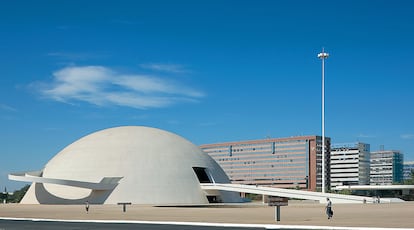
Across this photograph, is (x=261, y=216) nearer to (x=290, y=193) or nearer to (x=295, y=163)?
(x=290, y=193)

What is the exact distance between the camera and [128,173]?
2451 inches

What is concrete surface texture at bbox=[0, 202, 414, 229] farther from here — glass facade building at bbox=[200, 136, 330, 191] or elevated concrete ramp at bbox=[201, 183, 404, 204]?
glass facade building at bbox=[200, 136, 330, 191]

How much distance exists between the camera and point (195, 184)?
209ft

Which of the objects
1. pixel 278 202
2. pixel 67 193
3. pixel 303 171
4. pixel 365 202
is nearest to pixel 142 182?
pixel 67 193

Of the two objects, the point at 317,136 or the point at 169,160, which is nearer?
the point at 169,160

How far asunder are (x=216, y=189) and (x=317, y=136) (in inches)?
5187

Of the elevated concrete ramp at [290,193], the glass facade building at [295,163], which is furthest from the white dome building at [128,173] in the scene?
the glass facade building at [295,163]

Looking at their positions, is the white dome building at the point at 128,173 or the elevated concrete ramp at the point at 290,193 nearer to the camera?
the white dome building at the point at 128,173

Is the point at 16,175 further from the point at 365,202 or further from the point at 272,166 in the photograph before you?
the point at 272,166

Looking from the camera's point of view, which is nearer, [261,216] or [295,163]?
[261,216]

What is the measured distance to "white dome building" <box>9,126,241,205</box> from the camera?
198 feet

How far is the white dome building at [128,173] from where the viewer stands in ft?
198

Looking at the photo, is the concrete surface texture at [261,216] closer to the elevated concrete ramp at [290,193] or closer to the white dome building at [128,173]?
the white dome building at [128,173]

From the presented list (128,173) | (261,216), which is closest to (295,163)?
(128,173)
